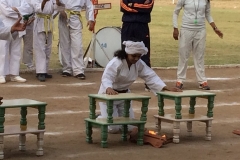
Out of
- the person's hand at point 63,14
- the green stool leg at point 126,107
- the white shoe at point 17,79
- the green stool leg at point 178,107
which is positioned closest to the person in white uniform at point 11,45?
the white shoe at point 17,79

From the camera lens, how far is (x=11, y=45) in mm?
12852

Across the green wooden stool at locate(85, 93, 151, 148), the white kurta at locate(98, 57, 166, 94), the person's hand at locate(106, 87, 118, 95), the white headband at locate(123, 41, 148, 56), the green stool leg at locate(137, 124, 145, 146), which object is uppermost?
the white headband at locate(123, 41, 148, 56)

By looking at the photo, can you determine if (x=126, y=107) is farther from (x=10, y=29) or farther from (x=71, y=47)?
(x=71, y=47)

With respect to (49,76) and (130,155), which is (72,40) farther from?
(130,155)

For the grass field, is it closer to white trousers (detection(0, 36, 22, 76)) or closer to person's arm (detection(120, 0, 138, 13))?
white trousers (detection(0, 36, 22, 76))

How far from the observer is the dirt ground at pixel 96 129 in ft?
26.5

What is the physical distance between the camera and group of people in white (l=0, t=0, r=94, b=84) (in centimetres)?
1269

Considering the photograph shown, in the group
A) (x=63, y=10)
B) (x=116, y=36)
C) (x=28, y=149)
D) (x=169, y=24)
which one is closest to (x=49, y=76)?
(x=63, y=10)

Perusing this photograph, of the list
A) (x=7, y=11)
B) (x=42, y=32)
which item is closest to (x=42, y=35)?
(x=42, y=32)

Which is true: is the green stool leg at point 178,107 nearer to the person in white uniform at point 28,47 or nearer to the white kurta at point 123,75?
the white kurta at point 123,75

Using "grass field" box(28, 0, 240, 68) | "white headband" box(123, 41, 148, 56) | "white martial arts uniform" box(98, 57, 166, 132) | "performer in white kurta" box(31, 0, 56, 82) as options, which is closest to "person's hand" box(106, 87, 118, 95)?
"white martial arts uniform" box(98, 57, 166, 132)

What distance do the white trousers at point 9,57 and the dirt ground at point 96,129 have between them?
264mm

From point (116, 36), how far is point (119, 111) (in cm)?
587

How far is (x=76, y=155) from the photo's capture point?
7.98 meters
